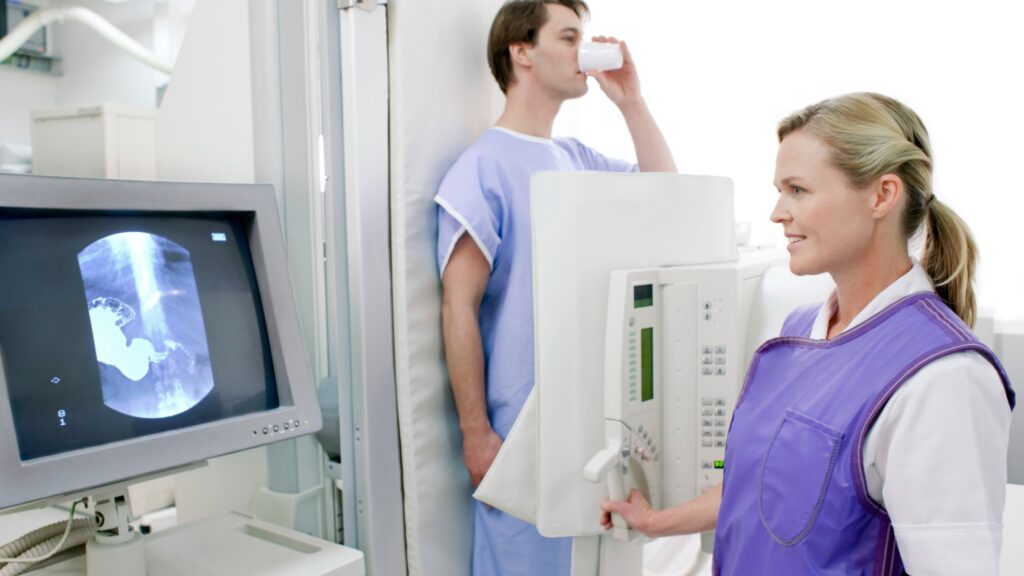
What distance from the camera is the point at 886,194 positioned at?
954 mm

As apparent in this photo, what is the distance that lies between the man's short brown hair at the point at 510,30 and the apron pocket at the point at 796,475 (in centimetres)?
94

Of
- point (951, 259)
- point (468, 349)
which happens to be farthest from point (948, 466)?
point (468, 349)

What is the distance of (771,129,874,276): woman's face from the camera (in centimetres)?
97

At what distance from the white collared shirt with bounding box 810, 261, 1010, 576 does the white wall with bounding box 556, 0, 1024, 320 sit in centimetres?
162

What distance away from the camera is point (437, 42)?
145 cm

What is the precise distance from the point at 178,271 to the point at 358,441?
0.46 meters

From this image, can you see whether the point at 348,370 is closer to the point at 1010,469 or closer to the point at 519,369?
the point at 519,369

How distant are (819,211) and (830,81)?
64.9 inches

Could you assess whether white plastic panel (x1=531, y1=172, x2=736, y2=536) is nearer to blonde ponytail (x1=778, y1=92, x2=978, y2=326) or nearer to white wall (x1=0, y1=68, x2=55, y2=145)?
blonde ponytail (x1=778, y1=92, x2=978, y2=326)

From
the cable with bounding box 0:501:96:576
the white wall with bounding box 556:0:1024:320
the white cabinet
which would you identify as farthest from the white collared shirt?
the white wall with bounding box 556:0:1024:320

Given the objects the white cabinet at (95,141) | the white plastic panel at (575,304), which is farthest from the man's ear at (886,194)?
the white cabinet at (95,141)

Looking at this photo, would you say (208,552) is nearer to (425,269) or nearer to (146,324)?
(146,324)

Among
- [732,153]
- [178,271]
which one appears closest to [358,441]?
[178,271]

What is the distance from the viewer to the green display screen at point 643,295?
3.92ft
